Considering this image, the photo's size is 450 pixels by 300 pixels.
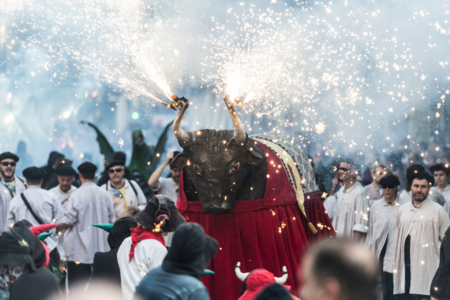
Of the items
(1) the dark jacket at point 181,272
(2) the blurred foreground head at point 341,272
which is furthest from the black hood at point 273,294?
(1) the dark jacket at point 181,272

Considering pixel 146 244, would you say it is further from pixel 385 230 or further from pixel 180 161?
pixel 385 230

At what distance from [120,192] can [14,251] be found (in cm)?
478

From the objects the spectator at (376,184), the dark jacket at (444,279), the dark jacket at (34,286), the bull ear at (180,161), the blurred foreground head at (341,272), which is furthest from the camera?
the spectator at (376,184)

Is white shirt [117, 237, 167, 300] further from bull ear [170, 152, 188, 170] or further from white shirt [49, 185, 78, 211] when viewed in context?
white shirt [49, 185, 78, 211]

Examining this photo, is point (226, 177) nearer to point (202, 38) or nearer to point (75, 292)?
point (75, 292)

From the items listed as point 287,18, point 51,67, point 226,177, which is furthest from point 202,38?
point 51,67

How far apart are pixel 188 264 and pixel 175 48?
25.7 feet

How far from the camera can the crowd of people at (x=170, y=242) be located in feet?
6.86

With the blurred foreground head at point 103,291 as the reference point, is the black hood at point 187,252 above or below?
above

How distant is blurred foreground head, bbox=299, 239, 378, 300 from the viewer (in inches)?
77.9

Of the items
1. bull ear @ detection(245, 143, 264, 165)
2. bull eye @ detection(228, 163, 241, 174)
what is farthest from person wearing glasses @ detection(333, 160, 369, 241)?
bull eye @ detection(228, 163, 241, 174)

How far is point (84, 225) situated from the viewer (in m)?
7.77

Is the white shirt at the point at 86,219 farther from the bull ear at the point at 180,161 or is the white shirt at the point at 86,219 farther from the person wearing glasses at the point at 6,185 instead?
the bull ear at the point at 180,161

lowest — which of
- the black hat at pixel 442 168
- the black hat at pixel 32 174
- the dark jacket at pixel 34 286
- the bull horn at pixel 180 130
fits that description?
the dark jacket at pixel 34 286
